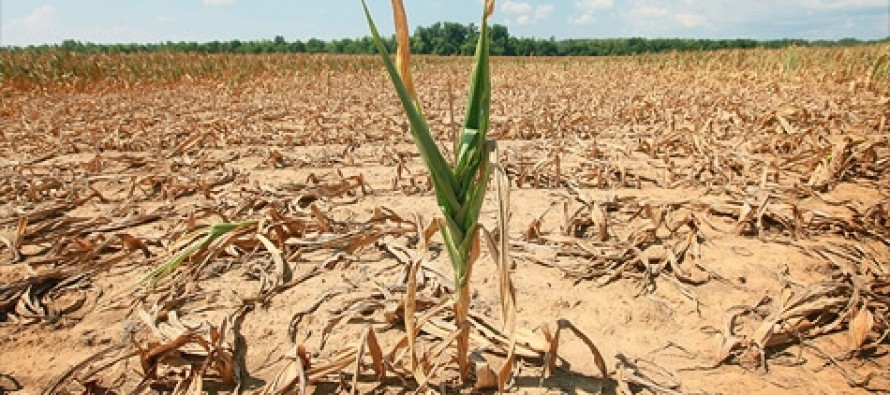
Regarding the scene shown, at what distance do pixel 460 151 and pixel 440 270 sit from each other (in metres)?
0.92

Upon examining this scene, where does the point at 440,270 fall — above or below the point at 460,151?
below

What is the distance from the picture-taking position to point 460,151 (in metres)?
1.01

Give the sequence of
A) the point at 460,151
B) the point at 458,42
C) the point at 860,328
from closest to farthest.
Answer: the point at 460,151, the point at 860,328, the point at 458,42

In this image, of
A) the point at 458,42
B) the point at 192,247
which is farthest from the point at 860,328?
the point at 458,42

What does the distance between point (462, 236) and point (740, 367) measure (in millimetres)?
950

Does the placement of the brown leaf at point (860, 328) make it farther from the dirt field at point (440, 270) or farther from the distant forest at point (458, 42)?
the distant forest at point (458, 42)

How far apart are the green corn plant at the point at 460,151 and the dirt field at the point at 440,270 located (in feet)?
0.31

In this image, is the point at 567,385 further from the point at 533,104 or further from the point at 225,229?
the point at 533,104

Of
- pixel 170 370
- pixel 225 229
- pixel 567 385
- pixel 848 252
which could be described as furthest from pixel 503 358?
pixel 848 252

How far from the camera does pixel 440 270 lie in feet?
6.04

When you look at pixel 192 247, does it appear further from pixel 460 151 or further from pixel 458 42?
pixel 458 42

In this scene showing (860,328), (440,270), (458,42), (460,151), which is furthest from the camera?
(458,42)

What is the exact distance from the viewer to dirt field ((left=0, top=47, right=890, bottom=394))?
1.33 meters

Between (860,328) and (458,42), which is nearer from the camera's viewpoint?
(860,328)
